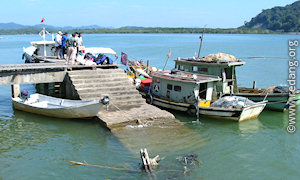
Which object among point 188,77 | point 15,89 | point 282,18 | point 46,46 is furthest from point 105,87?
point 282,18

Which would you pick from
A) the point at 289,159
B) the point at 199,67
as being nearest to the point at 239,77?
the point at 199,67

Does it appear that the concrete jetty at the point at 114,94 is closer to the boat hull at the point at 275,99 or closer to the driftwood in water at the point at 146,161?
the driftwood in water at the point at 146,161

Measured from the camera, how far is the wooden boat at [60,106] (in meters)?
14.4

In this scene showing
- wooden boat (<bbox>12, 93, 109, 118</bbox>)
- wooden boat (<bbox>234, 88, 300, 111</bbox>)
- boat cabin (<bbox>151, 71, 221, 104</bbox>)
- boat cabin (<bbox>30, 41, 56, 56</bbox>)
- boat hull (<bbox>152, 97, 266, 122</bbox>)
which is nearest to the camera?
wooden boat (<bbox>12, 93, 109, 118</bbox>)

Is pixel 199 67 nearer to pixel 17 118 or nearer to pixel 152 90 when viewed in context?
pixel 152 90

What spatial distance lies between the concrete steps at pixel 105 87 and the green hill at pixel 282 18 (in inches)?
6069

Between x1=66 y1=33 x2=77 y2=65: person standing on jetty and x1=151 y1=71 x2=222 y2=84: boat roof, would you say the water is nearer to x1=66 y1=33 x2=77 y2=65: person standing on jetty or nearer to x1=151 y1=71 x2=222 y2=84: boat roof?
x1=151 y1=71 x2=222 y2=84: boat roof

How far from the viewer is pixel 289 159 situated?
12547mm

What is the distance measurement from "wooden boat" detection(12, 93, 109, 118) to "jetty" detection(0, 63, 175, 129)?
0.52 metres

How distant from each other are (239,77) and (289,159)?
21.1 meters

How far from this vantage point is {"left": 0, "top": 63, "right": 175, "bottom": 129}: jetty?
1544 centimetres

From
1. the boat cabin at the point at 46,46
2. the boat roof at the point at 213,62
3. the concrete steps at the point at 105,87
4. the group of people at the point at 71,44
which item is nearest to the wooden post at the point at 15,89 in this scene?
the concrete steps at the point at 105,87

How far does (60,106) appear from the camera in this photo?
1582 cm

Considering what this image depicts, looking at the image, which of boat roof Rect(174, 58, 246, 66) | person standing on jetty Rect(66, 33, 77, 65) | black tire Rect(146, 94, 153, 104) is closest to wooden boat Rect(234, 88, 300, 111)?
boat roof Rect(174, 58, 246, 66)
